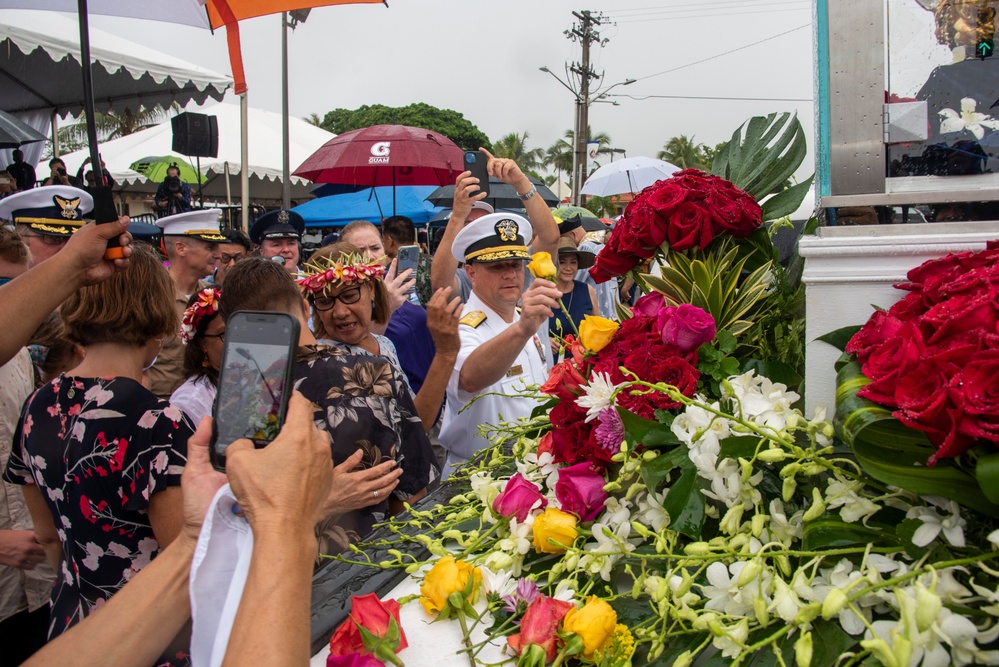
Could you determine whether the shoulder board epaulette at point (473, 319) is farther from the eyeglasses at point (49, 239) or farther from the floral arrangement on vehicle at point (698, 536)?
the eyeglasses at point (49, 239)

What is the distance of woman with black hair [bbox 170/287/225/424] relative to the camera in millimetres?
2811

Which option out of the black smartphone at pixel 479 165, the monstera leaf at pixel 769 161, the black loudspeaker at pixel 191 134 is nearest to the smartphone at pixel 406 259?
the black smartphone at pixel 479 165

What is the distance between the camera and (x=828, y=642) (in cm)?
93

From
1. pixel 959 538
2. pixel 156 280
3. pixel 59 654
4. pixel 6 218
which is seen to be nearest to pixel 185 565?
pixel 59 654

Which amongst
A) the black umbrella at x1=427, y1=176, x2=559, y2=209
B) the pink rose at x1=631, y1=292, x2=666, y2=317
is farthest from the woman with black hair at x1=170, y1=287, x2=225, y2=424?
the black umbrella at x1=427, y1=176, x2=559, y2=209

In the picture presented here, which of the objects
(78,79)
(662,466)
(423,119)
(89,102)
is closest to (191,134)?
(78,79)

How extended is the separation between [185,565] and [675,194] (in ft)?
4.17

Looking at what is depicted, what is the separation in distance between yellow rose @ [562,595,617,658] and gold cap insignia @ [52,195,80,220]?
4.06m

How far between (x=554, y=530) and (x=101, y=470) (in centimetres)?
138

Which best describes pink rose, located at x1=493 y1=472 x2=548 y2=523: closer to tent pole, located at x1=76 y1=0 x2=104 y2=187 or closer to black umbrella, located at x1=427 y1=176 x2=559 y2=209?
tent pole, located at x1=76 y1=0 x2=104 y2=187

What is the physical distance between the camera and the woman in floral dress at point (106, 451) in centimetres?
201

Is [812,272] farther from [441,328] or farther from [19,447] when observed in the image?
[19,447]

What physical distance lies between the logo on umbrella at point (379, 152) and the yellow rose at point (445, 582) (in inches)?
214

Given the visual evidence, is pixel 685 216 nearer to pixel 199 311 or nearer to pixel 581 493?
pixel 581 493
